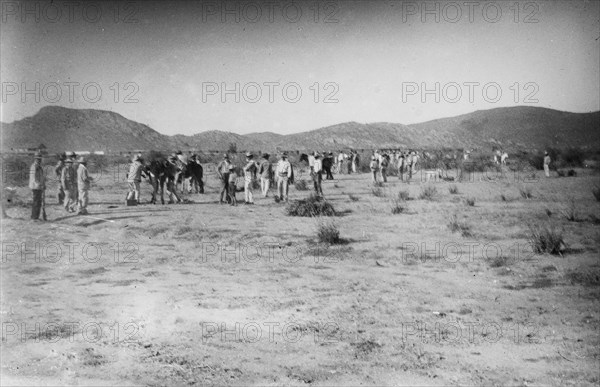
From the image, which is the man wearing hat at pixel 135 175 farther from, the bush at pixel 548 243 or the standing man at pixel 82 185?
the bush at pixel 548 243

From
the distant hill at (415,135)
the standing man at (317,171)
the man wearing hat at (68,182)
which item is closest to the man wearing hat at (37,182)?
the man wearing hat at (68,182)

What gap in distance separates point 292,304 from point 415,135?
345 feet

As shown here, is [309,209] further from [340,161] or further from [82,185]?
[340,161]

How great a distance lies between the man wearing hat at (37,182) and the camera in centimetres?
1143

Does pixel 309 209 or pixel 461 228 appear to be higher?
pixel 309 209

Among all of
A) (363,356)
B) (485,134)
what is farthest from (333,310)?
(485,134)

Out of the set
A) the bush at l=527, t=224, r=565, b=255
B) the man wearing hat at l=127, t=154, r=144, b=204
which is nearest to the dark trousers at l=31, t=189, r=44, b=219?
the man wearing hat at l=127, t=154, r=144, b=204

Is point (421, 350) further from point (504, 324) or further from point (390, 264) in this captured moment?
point (390, 264)

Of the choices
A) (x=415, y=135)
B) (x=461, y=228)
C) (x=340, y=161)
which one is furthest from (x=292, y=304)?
(x=415, y=135)

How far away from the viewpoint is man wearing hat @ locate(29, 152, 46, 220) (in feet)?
37.5

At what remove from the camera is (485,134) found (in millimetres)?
98750

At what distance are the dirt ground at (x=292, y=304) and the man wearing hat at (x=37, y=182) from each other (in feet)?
1.58

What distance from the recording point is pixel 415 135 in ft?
351

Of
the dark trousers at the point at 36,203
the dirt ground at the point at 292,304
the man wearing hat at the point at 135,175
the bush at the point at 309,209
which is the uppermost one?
the man wearing hat at the point at 135,175
